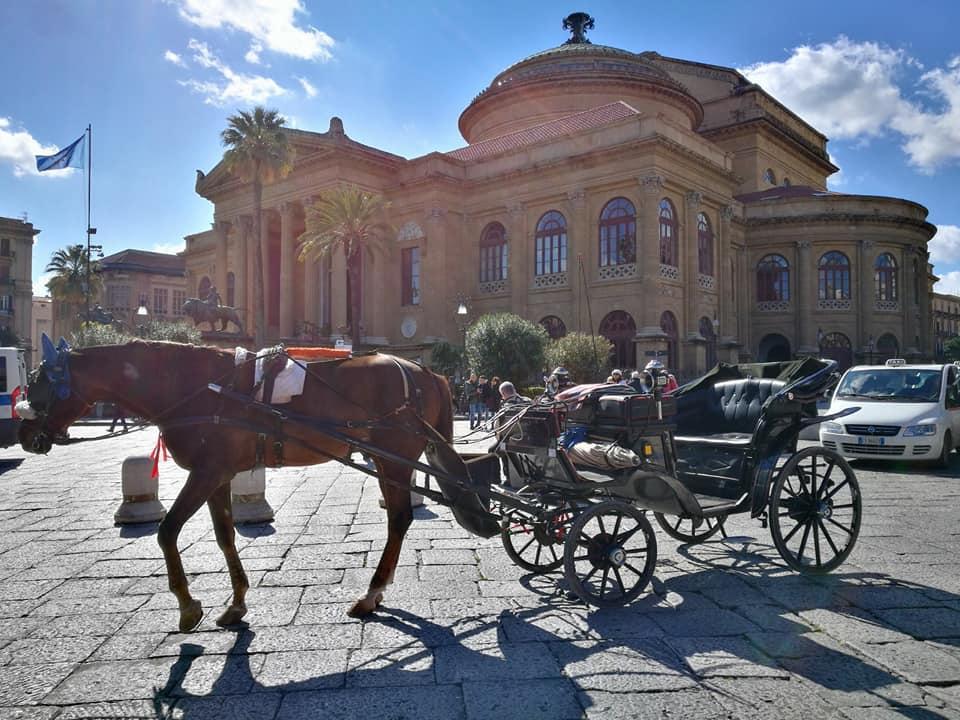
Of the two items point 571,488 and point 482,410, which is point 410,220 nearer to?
point 482,410

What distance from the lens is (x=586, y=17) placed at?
4856 cm

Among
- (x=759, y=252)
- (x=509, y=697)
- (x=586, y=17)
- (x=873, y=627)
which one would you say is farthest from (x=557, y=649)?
(x=586, y=17)

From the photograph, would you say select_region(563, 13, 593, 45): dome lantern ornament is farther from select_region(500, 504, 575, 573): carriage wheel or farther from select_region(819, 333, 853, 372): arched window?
select_region(500, 504, 575, 573): carriage wheel

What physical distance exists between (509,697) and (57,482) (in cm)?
1015

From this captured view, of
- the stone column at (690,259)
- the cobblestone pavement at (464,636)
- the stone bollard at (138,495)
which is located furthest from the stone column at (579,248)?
the cobblestone pavement at (464,636)

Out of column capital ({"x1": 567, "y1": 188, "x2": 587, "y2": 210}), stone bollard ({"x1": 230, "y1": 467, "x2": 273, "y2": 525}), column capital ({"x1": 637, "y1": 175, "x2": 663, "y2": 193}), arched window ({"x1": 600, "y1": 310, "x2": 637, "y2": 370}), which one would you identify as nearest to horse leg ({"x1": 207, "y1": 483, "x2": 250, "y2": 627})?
stone bollard ({"x1": 230, "y1": 467, "x2": 273, "y2": 525})

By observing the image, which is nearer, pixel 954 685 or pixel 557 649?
pixel 954 685

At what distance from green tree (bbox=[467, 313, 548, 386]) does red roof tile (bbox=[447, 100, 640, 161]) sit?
11223 millimetres

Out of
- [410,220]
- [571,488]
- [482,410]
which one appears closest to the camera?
[571,488]

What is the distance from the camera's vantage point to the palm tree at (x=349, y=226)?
3384 cm

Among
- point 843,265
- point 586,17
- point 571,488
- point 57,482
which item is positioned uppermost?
point 586,17

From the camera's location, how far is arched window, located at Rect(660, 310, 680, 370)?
31531mm

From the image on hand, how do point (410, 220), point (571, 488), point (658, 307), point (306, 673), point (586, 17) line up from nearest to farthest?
point (306, 673)
point (571, 488)
point (658, 307)
point (410, 220)
point (586, 17)

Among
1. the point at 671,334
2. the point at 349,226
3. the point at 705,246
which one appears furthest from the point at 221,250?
the point at 705,246
